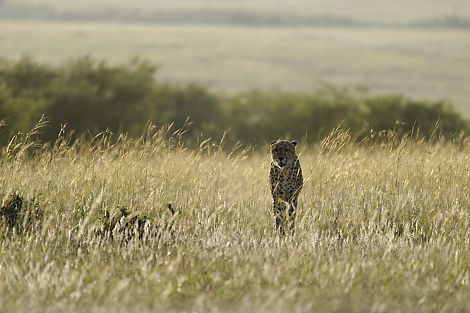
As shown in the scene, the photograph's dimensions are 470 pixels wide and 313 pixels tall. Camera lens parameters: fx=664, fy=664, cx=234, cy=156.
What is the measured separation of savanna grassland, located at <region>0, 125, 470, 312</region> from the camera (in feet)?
11.8

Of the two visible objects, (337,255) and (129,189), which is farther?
(129,189)

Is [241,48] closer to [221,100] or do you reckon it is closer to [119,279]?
[221,100]

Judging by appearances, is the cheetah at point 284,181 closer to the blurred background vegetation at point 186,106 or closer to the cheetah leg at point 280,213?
the cheetah leg at point 280,213

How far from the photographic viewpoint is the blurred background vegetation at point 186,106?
1559cm

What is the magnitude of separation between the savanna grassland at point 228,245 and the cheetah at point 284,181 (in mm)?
164

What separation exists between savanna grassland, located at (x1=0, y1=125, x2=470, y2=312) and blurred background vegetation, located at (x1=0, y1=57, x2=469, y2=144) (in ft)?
24.8

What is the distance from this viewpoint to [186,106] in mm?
20938

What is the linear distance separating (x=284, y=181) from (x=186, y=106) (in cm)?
1598

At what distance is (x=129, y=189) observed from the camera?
5773 millimetres

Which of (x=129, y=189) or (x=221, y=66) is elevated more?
(x=129, y=189)

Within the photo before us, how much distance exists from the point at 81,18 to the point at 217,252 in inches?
3999

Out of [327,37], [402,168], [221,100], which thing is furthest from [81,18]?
[402,168]

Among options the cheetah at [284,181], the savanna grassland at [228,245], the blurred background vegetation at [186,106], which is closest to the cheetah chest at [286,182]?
the cheetah at [284,181]

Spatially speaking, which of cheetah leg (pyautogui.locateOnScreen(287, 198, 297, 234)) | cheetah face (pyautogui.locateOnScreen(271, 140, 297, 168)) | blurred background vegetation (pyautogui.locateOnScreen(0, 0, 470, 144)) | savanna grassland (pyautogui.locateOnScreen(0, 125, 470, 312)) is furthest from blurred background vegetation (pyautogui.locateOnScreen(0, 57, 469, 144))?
cheetah face (pyautogui.locateOnScreen(271, 140, 297, 168))
